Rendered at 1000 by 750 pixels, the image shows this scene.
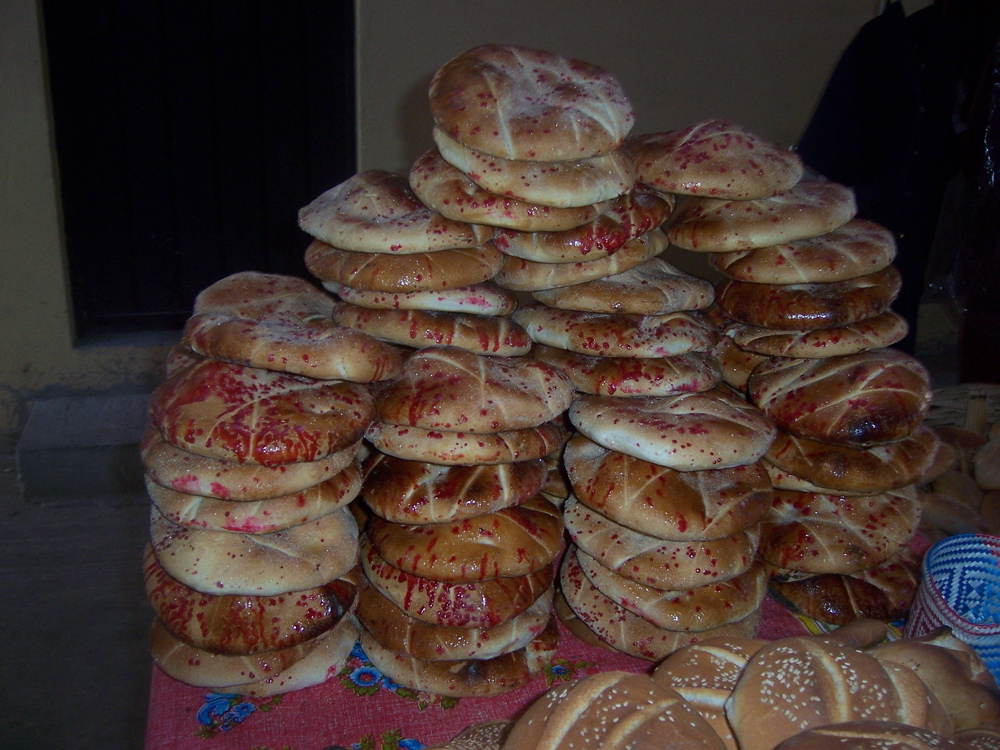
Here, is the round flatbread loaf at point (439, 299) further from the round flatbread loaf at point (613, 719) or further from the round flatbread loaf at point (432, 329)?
the round flatbread loaf at point (613, 719)

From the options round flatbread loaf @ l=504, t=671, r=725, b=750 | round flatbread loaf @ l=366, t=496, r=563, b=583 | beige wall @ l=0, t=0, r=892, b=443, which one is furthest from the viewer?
beige wall @ l=0, t=0, r=892, b=443

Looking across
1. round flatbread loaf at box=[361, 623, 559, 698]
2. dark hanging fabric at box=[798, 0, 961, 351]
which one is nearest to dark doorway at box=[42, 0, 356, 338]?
dark hanging fabric at box=[798, 0, 961, 351]

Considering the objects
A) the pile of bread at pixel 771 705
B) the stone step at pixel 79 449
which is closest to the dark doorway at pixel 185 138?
the stone step at pixel 79 449

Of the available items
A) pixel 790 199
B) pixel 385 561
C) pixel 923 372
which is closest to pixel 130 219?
pixel 385 561

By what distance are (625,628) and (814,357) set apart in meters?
0.87

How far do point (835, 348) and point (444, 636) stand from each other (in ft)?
4.09

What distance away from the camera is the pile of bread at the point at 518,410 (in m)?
1.75

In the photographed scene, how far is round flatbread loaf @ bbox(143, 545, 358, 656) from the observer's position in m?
1.77

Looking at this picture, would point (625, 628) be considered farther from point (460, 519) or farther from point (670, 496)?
point (460, 519)

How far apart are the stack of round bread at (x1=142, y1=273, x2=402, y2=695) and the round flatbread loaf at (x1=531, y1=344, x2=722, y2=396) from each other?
1.68 feet

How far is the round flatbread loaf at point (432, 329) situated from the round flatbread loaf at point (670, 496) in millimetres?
376

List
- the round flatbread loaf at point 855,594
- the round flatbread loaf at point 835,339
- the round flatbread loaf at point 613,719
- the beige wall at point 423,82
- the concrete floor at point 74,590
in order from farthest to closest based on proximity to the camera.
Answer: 1. the beige wall at point 423,82
2. the concrete floor at point 74,590
3. the round flatbread loaf at point 855,594
4. the round flatbread loaf at point 835,339
5. the round flatbread loaf at point 613,719

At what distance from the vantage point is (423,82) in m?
4.44

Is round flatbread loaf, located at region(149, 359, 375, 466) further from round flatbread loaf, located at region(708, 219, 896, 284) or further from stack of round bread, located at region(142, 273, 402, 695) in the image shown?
round flatbread loaf, located at region(708, 219, 896, 284)
